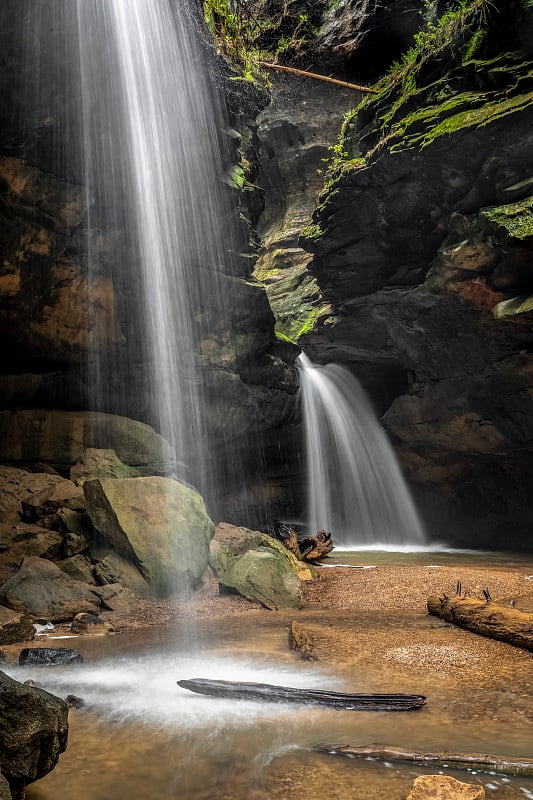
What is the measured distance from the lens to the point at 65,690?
436 cm

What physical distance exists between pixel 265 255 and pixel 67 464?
20.3 meters

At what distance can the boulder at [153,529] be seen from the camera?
8.74 meters

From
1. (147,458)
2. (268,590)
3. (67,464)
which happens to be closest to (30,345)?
(67,464)

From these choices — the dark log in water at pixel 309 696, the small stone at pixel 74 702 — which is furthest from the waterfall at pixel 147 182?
the dark log in water at pixel 309 696

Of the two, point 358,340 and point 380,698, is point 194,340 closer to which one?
point 358,340

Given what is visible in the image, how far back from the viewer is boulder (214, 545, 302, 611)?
823 cm

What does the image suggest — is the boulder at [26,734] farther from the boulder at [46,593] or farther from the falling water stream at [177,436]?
the boulder at [46,593]

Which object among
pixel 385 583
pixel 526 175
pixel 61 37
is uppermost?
pixel 61 37

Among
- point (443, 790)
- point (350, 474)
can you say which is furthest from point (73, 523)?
point (350, 474)

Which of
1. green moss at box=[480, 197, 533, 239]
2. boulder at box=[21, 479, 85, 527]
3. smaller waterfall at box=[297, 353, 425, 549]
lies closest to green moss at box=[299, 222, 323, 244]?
smaller waterfall at box=[297, 353, 425, 549]

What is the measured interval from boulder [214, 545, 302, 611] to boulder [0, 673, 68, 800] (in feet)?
19.2

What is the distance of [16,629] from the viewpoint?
20.6 ft

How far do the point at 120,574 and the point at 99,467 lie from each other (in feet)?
13.6

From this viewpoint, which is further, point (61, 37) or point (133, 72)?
point (133, 72)
